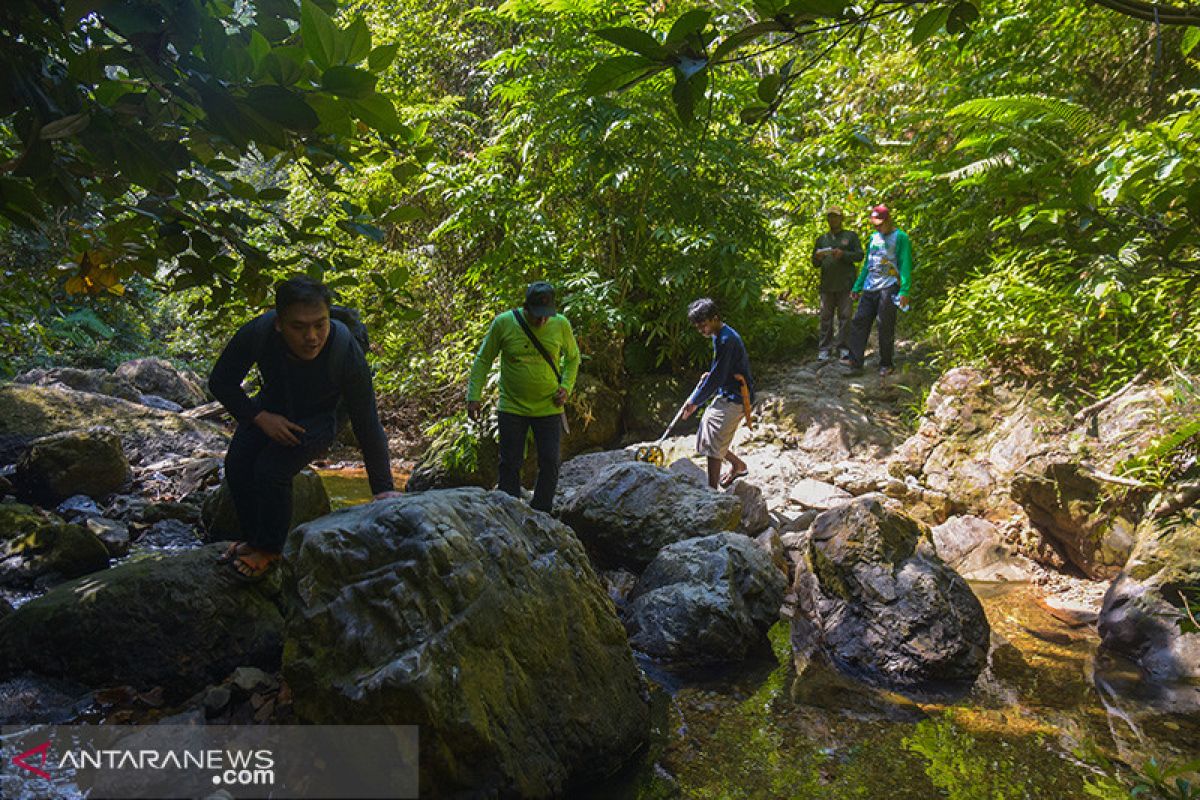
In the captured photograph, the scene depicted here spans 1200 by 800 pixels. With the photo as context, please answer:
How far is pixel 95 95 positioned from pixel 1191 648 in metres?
5.55

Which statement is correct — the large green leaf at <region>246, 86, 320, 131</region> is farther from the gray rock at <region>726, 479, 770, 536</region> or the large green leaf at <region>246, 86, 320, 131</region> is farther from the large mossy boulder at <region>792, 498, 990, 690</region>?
the gray rock at <region>726, 479, 770, 536</region>

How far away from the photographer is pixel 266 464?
11.2 feet

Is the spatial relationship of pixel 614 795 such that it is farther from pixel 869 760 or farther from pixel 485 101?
pixel 485 101

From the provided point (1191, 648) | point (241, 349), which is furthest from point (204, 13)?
point (1191, 648)

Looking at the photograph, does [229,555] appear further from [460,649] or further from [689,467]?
[689,467]

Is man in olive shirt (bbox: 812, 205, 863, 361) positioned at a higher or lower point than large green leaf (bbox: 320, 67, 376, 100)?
lower

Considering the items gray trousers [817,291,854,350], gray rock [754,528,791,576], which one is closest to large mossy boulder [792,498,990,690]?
gray rock [754,528,791,576]

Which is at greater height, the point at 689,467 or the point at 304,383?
the point at 304,383

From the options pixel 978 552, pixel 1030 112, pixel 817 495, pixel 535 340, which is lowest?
pixel 978 552

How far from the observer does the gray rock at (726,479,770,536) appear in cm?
611

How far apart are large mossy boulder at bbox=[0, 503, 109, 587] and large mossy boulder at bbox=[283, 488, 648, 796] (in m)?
2.95

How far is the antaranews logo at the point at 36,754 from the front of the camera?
2633 mm

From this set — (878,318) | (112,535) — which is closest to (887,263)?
(878,318)

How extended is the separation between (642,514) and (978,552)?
2826mm
